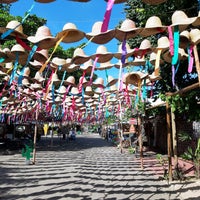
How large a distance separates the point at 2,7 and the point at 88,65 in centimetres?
1483

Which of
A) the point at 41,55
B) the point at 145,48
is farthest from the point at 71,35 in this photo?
the point at 145,48

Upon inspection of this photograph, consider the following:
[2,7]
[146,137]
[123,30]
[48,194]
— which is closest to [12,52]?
[123,30]

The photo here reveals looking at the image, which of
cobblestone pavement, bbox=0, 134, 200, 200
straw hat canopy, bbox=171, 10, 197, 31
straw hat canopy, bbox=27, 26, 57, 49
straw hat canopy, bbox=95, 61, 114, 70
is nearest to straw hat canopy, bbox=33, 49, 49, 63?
straw hat canopy, bbox=27, 26, 57, 49

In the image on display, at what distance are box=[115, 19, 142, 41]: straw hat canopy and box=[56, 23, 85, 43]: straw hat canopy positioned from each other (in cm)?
55

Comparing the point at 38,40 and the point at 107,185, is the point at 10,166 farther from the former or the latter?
the point at 38,40

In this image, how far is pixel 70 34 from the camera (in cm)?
482

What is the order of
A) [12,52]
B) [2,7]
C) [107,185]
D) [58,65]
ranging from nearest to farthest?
[12,52]
[58,65]
[107,185]
[2,7]

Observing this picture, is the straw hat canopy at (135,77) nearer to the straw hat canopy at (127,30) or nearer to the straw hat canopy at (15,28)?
the straw hat canopy at (127,30)

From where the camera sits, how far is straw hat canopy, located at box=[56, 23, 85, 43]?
183 inches

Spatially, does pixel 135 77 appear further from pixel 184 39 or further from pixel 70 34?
pixel 70 34

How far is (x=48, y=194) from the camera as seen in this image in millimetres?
7539

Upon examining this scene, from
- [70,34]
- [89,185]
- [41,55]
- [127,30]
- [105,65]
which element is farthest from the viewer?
[89,185]

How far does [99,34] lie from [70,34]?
1.63 ft

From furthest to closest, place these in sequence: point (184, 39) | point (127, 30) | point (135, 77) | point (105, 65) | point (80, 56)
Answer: point (135, 77) → point (105, 65) → point (80, 56) → point (184, 39) → point (127, 30)
